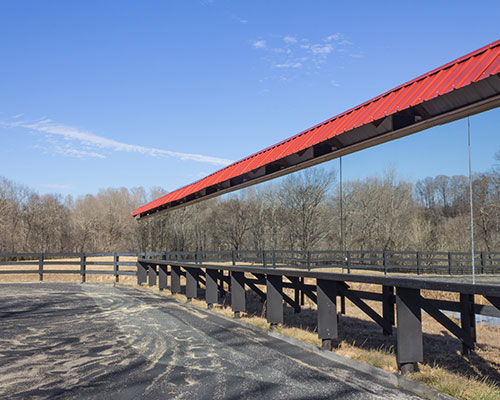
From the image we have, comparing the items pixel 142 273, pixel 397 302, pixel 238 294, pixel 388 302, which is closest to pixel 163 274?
pixel 142 273

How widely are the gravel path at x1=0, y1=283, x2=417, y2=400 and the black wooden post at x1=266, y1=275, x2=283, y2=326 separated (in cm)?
57

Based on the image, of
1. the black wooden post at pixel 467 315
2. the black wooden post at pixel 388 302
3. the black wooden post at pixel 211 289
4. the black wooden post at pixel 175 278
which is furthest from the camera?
the black wooden post at pixel 175 278

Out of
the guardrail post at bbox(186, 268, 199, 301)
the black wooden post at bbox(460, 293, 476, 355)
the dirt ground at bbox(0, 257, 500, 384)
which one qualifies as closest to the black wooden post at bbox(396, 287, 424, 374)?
the dirt ground at bbox(0, 257, 500, 384)

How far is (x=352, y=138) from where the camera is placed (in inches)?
265

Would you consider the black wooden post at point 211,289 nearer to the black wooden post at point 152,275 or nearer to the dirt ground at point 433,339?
the dirt ground at point 433,339

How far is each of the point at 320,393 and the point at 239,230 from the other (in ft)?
17.8

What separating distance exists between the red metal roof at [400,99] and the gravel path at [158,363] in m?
3.39

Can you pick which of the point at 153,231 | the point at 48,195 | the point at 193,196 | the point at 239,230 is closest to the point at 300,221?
the point at 239,230

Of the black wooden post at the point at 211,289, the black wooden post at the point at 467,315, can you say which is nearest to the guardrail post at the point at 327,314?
the black wooden post at the point at 467,315

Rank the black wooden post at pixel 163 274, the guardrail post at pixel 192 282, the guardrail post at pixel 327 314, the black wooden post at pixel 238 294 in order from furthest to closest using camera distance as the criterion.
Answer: the black wooden post at pixel 163 274, the guardrail post at pixel 192 282, the black wooden post at pixel 238 294, the guardrail post at pixel 327 314

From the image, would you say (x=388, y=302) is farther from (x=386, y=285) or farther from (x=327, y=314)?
(x=386, y=285)

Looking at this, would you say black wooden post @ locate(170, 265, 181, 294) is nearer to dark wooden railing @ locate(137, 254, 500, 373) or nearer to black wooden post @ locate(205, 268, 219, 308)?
black wooden post @ locate(205, 268, 219, 308)

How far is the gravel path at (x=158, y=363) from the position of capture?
199 inches

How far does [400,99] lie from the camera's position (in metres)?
5.89
